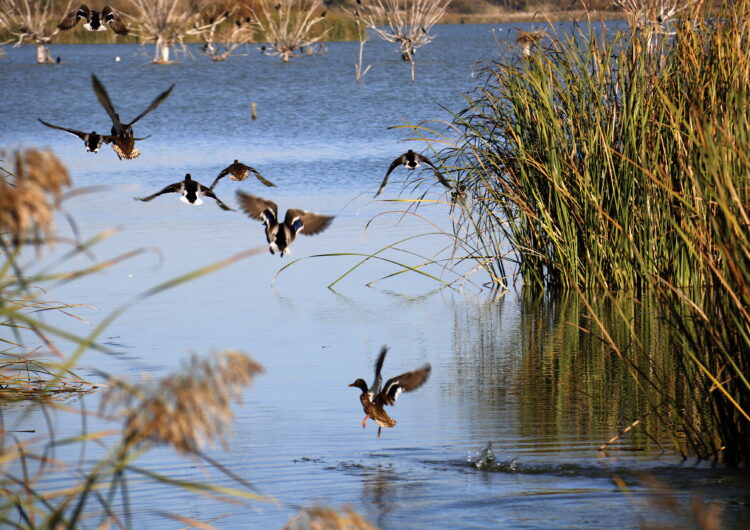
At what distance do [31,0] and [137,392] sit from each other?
9536 centimetres

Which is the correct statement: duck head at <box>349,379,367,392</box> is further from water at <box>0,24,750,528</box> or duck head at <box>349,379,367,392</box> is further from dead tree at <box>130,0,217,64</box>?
dead tree at <box>130,0,217,64</box>

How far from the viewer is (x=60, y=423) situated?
18.9 feet

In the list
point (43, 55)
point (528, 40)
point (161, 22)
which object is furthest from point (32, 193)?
point (43, 55)

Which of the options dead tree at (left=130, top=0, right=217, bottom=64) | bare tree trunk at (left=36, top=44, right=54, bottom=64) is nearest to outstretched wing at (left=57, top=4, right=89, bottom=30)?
dead tree at (left=130, top=0, right=217, bottom=64)

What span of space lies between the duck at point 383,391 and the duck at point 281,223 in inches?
47.2

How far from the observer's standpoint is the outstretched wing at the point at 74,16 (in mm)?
10938

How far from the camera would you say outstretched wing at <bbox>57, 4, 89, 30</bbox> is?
1094 centimetres

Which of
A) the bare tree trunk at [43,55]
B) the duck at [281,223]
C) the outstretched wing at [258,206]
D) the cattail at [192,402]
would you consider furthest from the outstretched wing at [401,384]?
the bare tree trunk at [43,55]

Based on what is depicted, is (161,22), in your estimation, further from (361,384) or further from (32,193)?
(32,193)

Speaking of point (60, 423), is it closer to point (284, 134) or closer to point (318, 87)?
point (284, 134)

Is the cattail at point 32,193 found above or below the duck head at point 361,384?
above

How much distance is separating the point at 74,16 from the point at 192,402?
11.5 metres

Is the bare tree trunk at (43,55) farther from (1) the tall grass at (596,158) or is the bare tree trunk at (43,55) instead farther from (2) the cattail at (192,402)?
(2) the cattail at (192,402)

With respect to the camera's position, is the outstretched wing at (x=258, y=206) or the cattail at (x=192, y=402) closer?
the cattail at (x=192, y=402)
